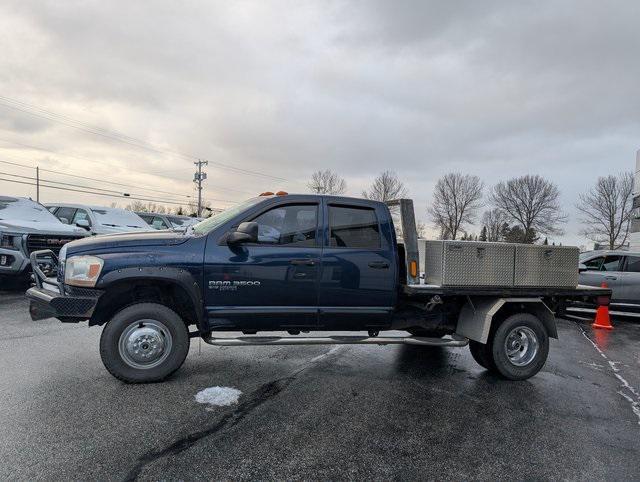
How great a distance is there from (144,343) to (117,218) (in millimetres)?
9386

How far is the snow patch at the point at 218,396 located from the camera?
400 centimetres

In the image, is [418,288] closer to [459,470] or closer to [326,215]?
[326,215]

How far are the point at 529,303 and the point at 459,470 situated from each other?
116 inches

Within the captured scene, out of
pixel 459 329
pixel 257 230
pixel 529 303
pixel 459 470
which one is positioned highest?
pixel 257 230

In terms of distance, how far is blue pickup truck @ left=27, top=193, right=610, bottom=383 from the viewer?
4348mm

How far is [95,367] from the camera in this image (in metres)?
4.84

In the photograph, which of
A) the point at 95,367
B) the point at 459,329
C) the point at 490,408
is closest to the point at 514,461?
the point at 490,408

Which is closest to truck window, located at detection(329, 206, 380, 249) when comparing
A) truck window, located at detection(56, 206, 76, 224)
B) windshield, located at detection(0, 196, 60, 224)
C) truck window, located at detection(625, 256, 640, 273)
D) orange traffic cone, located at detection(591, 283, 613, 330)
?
orange traffic cone, located at detection(591, 283, 613, 330)

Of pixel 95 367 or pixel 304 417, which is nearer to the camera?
pixel 304 417

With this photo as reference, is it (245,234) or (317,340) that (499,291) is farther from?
(245,234)

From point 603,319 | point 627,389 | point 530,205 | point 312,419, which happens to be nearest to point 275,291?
point 312,419

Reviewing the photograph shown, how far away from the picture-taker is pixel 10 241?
29.1ft

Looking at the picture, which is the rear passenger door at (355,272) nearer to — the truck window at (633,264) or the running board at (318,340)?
the running board at (318,340)

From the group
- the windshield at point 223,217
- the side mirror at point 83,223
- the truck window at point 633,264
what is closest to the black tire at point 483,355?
the windshield at point 223,217
